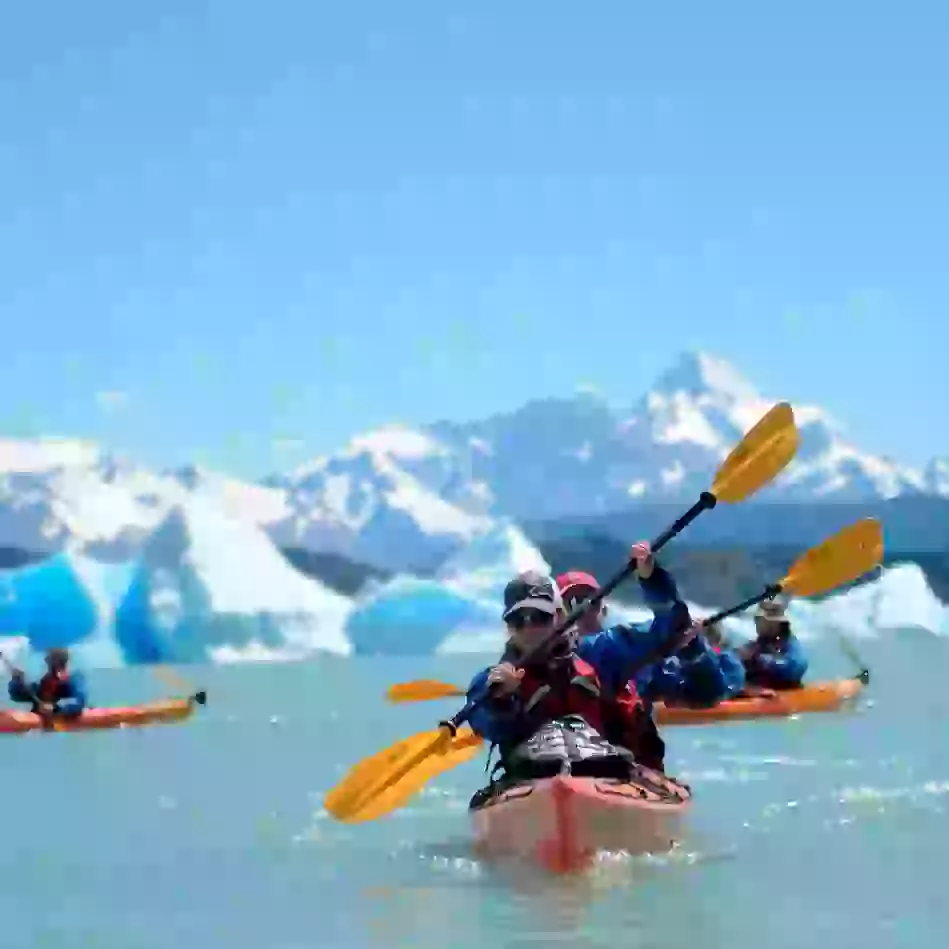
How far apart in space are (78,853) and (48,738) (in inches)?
434

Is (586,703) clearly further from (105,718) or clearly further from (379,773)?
(105,718)

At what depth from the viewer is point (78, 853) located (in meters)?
12.4

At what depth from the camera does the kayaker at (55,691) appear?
72.3 ft

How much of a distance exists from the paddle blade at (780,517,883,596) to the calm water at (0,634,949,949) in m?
1.68

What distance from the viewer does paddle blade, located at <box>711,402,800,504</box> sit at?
10.8 meters

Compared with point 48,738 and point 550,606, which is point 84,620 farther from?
point 550,606

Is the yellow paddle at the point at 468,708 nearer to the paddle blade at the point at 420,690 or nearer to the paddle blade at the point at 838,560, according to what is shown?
the paddle blade at the point at 838,560

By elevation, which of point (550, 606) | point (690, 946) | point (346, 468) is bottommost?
point (690, 946)

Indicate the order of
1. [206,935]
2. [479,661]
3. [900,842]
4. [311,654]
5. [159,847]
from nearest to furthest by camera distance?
[206,935]
[900,842]
[159,847]
[311,654]
[479,661]

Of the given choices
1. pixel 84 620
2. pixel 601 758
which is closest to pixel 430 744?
pixel 601 758

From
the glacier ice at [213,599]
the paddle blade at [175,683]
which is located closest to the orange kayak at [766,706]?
the paddle blade at [175,683]

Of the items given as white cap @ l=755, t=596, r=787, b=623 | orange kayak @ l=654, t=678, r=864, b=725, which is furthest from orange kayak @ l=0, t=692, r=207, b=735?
white cap @ l=755, t=596, r=787, b=623

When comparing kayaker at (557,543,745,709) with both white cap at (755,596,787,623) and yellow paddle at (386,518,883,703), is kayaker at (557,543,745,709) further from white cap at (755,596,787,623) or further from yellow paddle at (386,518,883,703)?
white cap at (755,596,787,623)

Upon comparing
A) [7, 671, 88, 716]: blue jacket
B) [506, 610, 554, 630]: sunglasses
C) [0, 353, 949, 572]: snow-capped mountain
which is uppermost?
[0, 353, 949, 572]: snow-capped mountain
